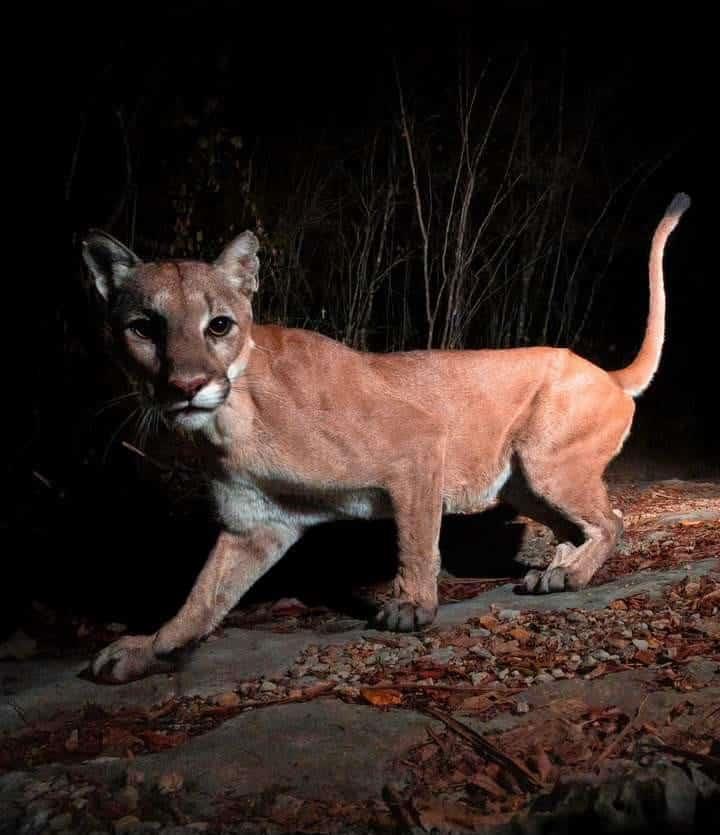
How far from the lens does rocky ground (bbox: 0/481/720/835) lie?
2318mm

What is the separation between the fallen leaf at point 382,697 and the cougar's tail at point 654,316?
2.62 metres

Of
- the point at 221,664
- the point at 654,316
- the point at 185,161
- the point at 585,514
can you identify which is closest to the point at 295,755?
the point at 221,664

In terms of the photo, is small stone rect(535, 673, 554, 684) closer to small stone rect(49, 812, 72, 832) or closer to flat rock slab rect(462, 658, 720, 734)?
flat rock slab rect(462, 658, 720, 734)

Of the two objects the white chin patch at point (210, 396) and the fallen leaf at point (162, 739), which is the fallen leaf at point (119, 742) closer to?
the fallen leaf at point (162, 739)

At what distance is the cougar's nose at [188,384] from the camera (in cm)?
343

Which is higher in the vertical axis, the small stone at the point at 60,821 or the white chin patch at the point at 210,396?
the white chin patch at the point at 210,396

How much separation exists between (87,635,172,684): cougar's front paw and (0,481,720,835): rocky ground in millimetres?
71

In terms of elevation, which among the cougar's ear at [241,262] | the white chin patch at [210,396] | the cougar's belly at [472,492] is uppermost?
the cougar's ear at [241,262]

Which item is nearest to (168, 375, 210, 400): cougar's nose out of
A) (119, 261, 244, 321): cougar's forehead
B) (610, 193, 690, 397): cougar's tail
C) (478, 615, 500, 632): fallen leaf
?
(119, 261, 244, 321): cougar's forehead

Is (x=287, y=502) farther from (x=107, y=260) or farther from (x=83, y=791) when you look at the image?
(x=83, y=791)

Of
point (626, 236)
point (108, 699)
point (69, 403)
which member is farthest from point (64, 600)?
point (626, 236)

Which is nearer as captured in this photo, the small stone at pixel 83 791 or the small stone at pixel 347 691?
the small stone at pixel 83 791

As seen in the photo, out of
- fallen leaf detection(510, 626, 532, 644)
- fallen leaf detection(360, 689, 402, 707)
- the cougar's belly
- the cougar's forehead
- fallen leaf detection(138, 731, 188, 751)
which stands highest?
the cougar's forehead

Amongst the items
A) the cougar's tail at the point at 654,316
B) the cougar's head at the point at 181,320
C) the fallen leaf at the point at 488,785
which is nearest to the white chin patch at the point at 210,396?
the cougar's head at the point at 181,320
